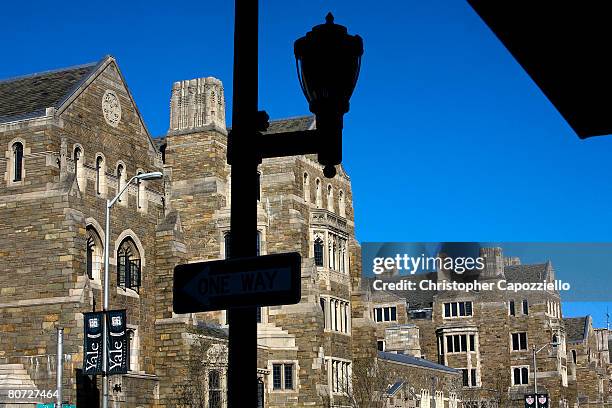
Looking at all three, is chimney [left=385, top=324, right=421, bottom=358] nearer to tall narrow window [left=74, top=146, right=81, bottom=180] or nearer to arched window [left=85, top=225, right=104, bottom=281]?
arched window [left=85, top=225, right=104, bottom=281]

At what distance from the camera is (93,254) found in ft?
141

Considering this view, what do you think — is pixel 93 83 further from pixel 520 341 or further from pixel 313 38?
pixel 520 341

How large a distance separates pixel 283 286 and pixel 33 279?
122 feet

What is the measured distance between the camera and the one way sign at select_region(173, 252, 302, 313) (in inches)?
213

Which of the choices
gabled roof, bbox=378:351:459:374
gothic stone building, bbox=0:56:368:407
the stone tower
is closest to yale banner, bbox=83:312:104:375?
gothic stone building, bbox=0:56:368:407

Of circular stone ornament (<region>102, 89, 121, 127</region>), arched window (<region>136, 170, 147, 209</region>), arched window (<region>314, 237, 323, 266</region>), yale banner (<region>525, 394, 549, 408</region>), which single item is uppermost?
circular stone ornament (<region>102, 89, 121, 127</region>)

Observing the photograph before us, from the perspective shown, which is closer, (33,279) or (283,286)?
(283,286)

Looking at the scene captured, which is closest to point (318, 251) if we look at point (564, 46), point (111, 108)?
point (111, 108)

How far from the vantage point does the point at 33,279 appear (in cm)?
4109

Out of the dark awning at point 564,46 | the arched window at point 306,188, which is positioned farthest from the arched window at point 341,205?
the dark awning at point 564,46

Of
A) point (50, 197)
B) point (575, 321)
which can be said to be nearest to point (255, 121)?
point (50, 197)

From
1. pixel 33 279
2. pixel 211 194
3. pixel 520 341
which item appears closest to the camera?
pixel 33 279

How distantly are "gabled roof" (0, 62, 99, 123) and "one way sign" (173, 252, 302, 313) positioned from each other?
37642 millimetres

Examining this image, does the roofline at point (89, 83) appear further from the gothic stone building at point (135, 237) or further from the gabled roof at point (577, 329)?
the gabled roof at point (577, 329)
